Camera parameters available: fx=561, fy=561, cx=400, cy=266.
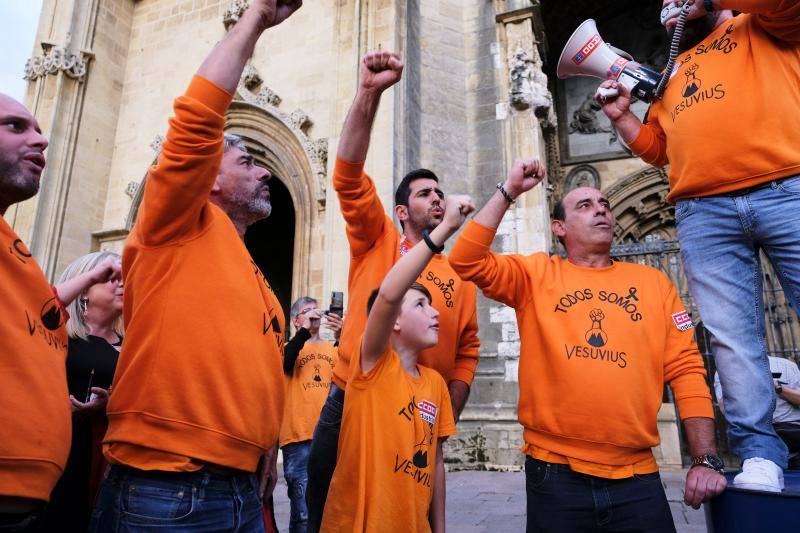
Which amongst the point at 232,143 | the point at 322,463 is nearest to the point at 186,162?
the point at 232,143

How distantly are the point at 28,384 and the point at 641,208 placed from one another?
40.3ft

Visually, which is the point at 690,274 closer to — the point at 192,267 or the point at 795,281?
the point at 795,281

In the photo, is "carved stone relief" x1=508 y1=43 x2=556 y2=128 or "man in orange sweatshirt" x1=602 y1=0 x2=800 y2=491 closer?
"man in orange sweatshirt" x1=602 y1=0 x2=800 y2=491

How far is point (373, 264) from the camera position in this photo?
9.00ft

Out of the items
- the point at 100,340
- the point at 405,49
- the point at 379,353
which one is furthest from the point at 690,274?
the point at 405,49

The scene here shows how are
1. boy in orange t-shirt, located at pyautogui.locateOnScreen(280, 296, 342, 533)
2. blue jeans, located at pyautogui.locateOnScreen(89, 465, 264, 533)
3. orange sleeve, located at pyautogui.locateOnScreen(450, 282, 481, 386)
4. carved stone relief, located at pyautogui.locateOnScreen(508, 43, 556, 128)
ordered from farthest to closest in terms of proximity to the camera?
1. carved stone relief, located at pyautogui.locateOnScreen(508, 43, 556, 128)
2. boy in orange t-shirt, located at pyautogui.locateOnScreen(280, 296, 342, 533)
3. orange sleeve, located at pyautogui.locateOnScreen(450, 282, 481, 386)
4. blue jeans, located at pyautogui.locateOnScreen(89, 465, 264, 533)

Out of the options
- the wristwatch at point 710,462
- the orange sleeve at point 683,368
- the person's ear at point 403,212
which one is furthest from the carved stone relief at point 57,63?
the wristwatch at point 710,462

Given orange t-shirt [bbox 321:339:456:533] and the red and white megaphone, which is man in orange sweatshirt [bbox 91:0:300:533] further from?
the red and white megaphone

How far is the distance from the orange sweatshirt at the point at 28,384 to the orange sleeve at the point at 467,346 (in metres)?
1.85

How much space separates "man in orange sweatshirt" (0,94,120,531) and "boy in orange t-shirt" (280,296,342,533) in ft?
9.28

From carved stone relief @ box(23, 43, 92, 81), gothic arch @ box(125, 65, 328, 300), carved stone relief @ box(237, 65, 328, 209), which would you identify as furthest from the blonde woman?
carved stone relief @ box(23, 43, 92, 81)

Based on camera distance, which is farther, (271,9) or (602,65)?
(602,65)

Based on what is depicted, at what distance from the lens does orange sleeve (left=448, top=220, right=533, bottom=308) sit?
229cm

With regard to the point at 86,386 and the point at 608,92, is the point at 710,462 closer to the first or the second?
the point at 608,92
